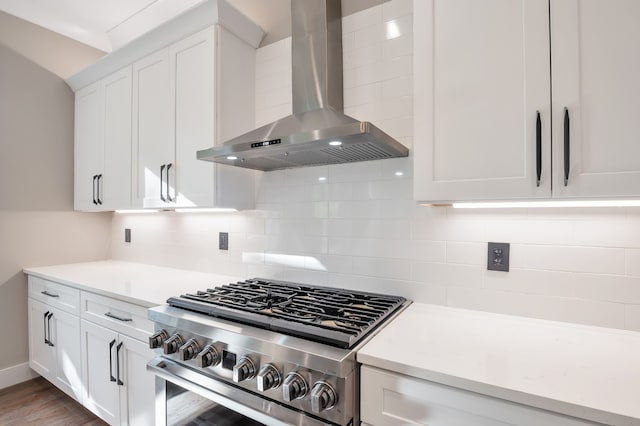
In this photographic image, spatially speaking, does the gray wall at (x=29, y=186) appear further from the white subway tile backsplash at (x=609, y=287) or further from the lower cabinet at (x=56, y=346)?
the white subway tile backsplash at (x=609, y=287)

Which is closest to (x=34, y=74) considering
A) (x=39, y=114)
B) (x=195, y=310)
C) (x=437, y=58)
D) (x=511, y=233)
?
(x=39, y=114)

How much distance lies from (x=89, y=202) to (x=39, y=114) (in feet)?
2.69

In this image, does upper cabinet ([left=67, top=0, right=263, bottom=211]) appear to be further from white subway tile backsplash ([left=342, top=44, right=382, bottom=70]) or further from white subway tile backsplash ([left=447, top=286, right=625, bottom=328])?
white subway tile backsplash ([left=447, top=286, right=625, bottom=328])

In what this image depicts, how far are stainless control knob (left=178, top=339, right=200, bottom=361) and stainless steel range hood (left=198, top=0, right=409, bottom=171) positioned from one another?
82cm

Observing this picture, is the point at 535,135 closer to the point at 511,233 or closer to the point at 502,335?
the point at 511,233

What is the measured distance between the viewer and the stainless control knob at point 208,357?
1217 mm

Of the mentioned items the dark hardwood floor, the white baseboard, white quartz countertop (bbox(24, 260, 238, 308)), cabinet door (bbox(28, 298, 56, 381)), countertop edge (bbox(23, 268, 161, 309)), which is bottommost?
the dark hardwood floor

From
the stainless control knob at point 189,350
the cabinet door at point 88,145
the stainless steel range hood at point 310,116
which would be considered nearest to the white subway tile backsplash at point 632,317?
the stainless steel range hood at point 310,116

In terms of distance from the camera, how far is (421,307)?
1.48 m

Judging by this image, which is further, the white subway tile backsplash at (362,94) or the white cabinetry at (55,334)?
the white cabinetry at (55,334)

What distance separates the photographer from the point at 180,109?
199 centimetres

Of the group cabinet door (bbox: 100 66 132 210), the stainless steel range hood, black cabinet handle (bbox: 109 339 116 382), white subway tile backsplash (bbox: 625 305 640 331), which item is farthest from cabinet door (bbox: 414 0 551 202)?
cabinet door (bbox: 100 66 132 210)

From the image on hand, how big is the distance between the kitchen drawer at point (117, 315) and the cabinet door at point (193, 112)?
0.64 m

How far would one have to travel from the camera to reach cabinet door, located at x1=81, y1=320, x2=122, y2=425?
5.88ft
